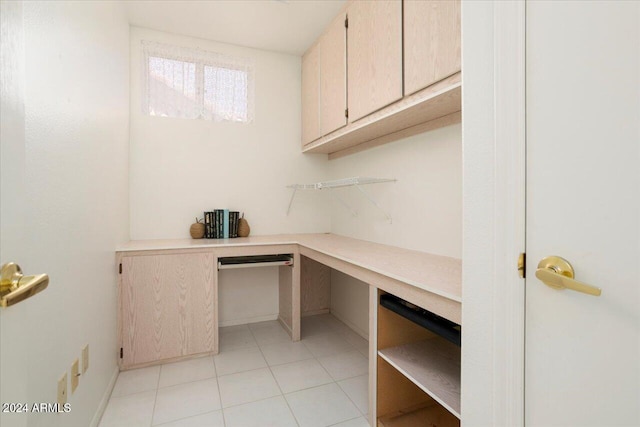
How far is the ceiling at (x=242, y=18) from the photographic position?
220cm

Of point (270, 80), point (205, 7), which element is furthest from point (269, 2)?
point (270, 80)

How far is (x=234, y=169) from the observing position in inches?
110

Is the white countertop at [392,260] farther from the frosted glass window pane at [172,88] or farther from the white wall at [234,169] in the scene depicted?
the frosted glass window pane at [172,88]

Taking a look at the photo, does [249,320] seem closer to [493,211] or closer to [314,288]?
[314,288]

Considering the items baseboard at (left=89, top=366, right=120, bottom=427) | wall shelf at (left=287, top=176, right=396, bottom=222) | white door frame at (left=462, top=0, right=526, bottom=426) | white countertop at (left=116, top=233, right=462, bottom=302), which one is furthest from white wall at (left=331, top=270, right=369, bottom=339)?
baseboard at (left=89, top=366, right=120, bottom=427)

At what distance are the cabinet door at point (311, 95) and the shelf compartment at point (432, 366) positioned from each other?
1806mm

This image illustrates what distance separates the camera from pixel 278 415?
5.21ft

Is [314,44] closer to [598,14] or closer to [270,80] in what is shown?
[270,80]

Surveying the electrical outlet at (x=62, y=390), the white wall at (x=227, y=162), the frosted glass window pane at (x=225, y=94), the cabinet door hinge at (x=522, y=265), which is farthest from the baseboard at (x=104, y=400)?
the frosted glass window pane at (x=225, y=94)

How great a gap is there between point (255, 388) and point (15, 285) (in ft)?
5.32

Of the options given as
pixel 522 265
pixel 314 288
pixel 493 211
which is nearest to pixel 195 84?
pixel 314 288

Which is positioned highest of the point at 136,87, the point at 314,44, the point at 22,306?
the point at 314,44

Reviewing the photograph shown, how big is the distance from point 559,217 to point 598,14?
16.2 inches

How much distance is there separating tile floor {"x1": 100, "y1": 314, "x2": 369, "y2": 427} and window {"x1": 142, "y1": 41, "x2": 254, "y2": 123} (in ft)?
6.71
